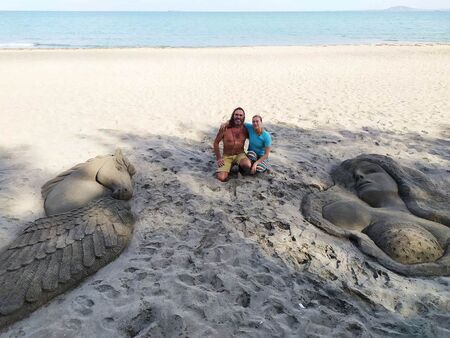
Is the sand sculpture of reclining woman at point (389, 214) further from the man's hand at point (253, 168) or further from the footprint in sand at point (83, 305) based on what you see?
the footprint in sand at point (83, 305)

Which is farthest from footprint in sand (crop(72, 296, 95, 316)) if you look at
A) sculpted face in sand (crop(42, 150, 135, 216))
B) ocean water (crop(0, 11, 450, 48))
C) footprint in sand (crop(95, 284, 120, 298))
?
ocean water (crop(0, 11, 450, 48))

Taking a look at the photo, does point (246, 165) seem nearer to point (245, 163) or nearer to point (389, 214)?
point (245, 163)

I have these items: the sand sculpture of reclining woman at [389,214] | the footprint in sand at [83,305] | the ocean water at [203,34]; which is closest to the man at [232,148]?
the sand sculpture of reclining woman at [389,214]

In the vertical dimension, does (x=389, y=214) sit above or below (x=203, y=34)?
above

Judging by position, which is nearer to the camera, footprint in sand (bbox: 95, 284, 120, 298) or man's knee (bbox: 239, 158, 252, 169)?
footprint in sand (bbox: 95, 284, 120, 298)

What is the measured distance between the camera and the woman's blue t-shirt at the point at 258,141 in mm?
5367

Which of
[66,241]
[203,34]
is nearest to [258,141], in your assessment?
[66,241]

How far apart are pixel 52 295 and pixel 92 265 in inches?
16.3

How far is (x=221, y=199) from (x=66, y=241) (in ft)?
6.49

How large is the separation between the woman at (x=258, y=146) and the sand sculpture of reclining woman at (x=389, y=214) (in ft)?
2.88

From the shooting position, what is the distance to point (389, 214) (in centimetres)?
427

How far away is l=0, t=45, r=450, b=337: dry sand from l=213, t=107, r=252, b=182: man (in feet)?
0.65

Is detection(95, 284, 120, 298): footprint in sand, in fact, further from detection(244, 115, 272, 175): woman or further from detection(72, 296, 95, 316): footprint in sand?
detection(244, 115, 272, 175): woman

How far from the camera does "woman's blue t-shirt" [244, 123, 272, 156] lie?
211 inches
